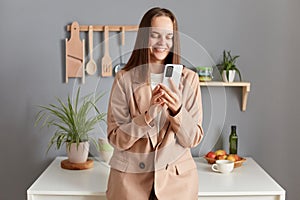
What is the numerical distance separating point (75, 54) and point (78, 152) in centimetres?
48

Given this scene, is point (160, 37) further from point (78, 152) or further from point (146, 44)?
point (78, 152)

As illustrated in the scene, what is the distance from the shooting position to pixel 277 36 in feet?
7.84

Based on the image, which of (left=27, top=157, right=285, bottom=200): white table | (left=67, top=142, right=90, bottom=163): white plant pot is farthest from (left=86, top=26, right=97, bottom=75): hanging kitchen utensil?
(left=27, top=157, right=285, bottom=200): white table

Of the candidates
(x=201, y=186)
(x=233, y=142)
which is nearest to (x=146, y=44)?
(x=201, y=186)

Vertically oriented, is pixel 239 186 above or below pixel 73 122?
below

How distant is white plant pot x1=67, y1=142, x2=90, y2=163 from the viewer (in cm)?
219

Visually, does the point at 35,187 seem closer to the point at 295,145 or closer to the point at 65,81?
the point at 65,81

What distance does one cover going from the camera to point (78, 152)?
2193 millimetres

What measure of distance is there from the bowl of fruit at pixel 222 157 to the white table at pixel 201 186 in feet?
0.15

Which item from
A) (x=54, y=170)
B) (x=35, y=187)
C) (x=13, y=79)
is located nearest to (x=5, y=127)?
(x=13, y=79)

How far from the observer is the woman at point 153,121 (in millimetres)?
1634

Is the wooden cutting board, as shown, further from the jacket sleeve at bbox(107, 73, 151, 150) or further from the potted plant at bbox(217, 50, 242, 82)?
the potted plant at bbox(217, 50, 242, 82)

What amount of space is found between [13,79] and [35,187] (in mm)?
668

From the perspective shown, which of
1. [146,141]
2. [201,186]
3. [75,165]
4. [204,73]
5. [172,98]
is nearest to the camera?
[172,98]
